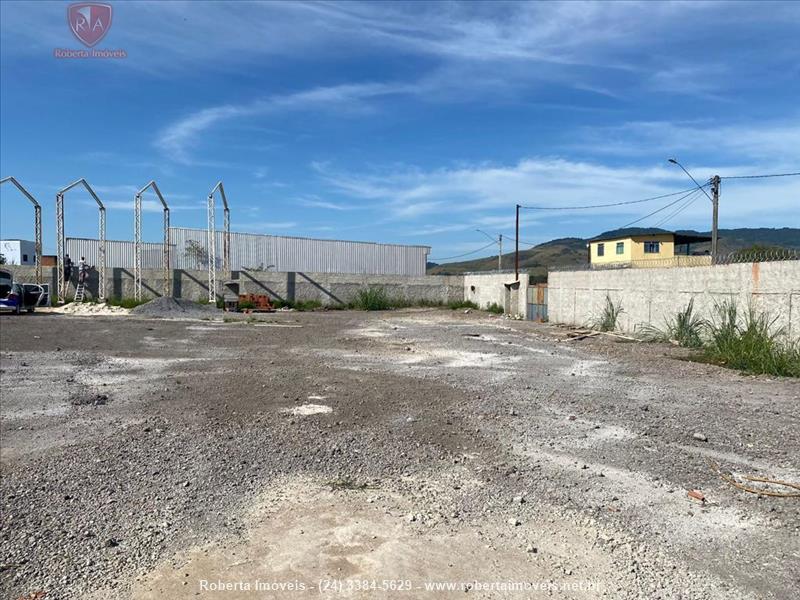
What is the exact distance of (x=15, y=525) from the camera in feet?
14.1

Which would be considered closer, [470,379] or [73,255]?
[470,379]

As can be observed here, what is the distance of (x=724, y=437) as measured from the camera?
6.39 meters

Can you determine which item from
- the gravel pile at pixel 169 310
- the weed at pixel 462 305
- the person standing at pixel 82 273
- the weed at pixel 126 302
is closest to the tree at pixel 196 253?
the person standing at pixel 82 273

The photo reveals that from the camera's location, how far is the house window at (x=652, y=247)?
5928cm

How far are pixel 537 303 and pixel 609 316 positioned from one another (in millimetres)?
6502

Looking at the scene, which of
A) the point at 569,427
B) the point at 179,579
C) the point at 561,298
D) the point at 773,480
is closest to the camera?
the point at 179,579

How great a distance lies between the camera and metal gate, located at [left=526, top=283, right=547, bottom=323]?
2600 centimetres

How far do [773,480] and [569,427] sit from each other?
2126mm

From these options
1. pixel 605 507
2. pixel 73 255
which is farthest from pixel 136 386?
pixel 73 255

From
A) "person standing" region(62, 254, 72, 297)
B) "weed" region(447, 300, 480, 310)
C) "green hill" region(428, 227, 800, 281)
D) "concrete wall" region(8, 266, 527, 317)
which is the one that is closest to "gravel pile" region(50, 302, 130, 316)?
"person standing" region(62, 254, 72, 297)

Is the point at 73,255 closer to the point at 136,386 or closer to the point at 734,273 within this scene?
the point at 136,386

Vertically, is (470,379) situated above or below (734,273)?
below

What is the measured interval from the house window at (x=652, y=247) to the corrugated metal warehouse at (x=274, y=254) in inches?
1085

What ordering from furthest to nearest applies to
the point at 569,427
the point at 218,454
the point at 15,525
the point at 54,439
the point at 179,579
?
the point at 569,427 → the point at 54,439 → the point at 218,454 → the point at 15,525 → the point at 179,579
